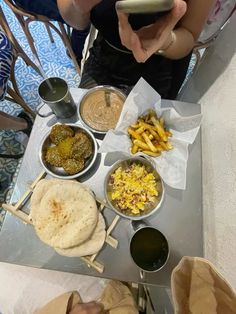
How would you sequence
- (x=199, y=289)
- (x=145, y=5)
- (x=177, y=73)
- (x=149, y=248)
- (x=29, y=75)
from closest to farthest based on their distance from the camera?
(x=145, y=5) → (x=199, y=289) → (x=149, y=248) → (x=177, y=73) → (x=29, y=75)

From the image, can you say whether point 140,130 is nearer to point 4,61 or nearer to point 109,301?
point 109,301

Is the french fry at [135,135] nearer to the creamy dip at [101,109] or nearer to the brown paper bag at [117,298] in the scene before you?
the creamy dip at [101,109]

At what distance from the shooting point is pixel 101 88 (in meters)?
1.08

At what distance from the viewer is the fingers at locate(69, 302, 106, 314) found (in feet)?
3.20

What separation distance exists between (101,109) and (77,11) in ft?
1.11

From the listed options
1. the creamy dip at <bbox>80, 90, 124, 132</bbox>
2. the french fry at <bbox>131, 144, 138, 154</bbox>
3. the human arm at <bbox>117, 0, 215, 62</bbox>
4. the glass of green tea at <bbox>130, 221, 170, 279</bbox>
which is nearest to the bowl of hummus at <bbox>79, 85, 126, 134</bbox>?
the creamy dip at <bbox>80, 90, 124, 132</bbox>

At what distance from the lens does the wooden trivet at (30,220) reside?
91 centimetres

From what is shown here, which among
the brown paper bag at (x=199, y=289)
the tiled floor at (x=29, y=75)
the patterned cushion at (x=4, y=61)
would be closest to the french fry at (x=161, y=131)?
the brown paper bag at (x=199, y=289)

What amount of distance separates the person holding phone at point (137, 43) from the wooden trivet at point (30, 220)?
1.50ft

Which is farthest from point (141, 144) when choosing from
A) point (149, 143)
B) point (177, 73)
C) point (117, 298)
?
point (117, 298)

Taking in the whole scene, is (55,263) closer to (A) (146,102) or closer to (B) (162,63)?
(A) (146,102)

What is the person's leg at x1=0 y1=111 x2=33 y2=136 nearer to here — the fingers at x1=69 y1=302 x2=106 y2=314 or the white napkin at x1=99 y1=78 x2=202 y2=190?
the white napkin at x1=99 y1=78 x2=202 y2=190

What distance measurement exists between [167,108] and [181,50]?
21 centimetres

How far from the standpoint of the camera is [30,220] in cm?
95
